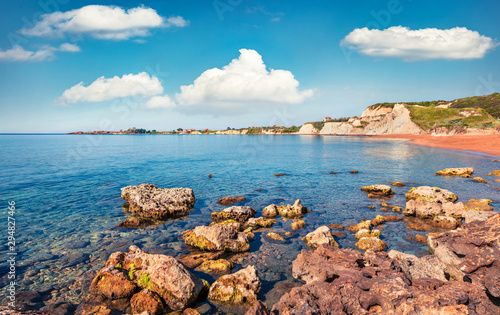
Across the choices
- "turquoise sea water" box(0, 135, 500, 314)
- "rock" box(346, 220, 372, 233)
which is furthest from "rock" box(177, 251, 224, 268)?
"rock" box(346, 220, 372, 233)

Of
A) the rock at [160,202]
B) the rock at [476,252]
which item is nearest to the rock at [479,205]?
the rock at [476,252]

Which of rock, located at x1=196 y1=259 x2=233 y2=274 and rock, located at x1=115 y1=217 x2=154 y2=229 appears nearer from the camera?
rock, located at x1=196 y1=259 x2=233 y2=274

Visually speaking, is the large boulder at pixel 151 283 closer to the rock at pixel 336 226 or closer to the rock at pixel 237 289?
the rock at pixel 237 289

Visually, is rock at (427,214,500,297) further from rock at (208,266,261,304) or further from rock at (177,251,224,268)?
rock at (177,251,224,268)

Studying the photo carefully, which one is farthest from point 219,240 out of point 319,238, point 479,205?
point 479,205

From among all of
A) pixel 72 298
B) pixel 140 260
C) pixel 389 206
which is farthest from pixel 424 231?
pixel 72 298

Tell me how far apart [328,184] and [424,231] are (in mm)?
18147

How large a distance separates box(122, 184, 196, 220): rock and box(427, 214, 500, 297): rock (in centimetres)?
2136

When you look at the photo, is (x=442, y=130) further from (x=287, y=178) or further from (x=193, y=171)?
(x=193, y=171)

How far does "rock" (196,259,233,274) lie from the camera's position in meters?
14.2

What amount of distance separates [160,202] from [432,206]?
26542mm

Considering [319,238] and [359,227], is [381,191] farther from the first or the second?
[319,238]

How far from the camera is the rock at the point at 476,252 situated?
11.0 meters

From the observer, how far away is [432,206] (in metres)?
22.0
